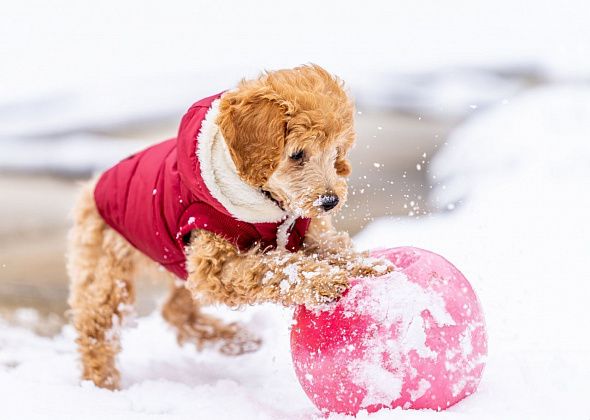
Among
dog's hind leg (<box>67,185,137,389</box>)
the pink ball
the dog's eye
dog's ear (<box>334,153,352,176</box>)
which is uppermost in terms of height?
the dog's eye

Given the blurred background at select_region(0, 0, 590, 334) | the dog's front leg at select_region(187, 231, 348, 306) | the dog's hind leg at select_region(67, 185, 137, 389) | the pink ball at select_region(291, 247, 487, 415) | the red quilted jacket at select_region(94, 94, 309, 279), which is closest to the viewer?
the pink ball at select_region(291, 247, 487, 415)

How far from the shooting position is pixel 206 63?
8898 millimetres

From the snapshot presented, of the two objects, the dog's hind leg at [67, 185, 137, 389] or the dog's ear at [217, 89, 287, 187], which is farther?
the dog's hind leg at [67, 185, 137, 389]

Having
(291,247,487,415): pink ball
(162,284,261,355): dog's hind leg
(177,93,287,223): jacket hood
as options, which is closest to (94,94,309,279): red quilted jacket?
(177,93,287,223): jacket hood

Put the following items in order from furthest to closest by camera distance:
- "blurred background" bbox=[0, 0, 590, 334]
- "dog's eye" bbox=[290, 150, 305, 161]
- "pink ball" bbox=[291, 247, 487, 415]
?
"blurred background" bbox=[0, 0, 590, 334] → "dog's eye" bbox=[290, 150, 305, 161] → "pink ball" bbox=[291, 247, 487, 415]

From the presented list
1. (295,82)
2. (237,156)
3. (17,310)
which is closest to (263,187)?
(237,156)

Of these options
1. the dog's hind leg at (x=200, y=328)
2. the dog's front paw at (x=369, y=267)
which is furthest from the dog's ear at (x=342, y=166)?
the dog's hind leg at (x=200, y=328)

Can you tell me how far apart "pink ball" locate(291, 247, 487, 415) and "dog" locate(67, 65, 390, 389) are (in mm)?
130

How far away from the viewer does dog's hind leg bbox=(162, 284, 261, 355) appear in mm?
4438

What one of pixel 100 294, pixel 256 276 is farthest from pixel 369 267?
pixel 100 294

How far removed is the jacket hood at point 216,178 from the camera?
10.3 feet

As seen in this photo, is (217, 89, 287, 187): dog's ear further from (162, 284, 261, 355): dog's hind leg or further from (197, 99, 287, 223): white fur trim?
(162, 284, 261, 355): dog's hind leg

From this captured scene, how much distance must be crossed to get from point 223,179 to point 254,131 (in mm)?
269

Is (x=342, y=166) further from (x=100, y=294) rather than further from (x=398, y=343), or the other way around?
(x=100, y=294)
